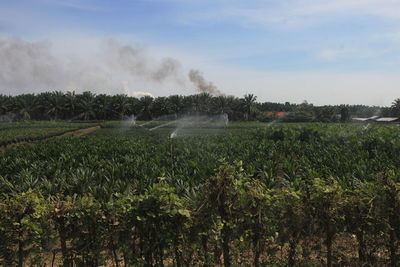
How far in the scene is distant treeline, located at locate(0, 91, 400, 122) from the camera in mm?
73562

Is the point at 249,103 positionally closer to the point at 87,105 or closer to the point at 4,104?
the point at 87,105

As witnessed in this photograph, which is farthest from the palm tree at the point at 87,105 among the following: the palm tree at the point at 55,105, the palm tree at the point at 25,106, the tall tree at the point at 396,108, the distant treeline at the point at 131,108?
the tall tree at the point at 396,108

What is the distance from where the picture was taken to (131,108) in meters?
75.1

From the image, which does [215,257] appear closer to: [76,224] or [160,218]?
[160,218]

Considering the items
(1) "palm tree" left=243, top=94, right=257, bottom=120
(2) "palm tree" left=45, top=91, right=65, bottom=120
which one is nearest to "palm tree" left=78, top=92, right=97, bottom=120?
(2) "palm tree" left=45, top=91, right=65, bottom=120

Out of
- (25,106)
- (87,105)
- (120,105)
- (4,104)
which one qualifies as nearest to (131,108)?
(120,105)

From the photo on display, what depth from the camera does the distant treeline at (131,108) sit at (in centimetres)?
7356

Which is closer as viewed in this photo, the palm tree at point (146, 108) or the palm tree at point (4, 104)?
the palm tree at point (4, 104)

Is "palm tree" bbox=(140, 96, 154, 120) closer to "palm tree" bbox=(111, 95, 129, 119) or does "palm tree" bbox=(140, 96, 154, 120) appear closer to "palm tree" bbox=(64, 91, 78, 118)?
"palm tree" bbox=(111, 95, 129, 119)

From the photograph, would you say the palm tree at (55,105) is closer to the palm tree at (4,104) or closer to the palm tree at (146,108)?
the palm tree at (4,104)

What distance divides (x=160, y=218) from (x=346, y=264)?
2620 millimetres

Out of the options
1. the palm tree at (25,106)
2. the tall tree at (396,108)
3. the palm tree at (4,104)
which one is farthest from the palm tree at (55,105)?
the tall tree at (396,108)

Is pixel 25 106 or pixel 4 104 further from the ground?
pixel 4 104

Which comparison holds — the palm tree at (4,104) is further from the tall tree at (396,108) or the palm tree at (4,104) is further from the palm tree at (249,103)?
the tall tree at (396,108)
